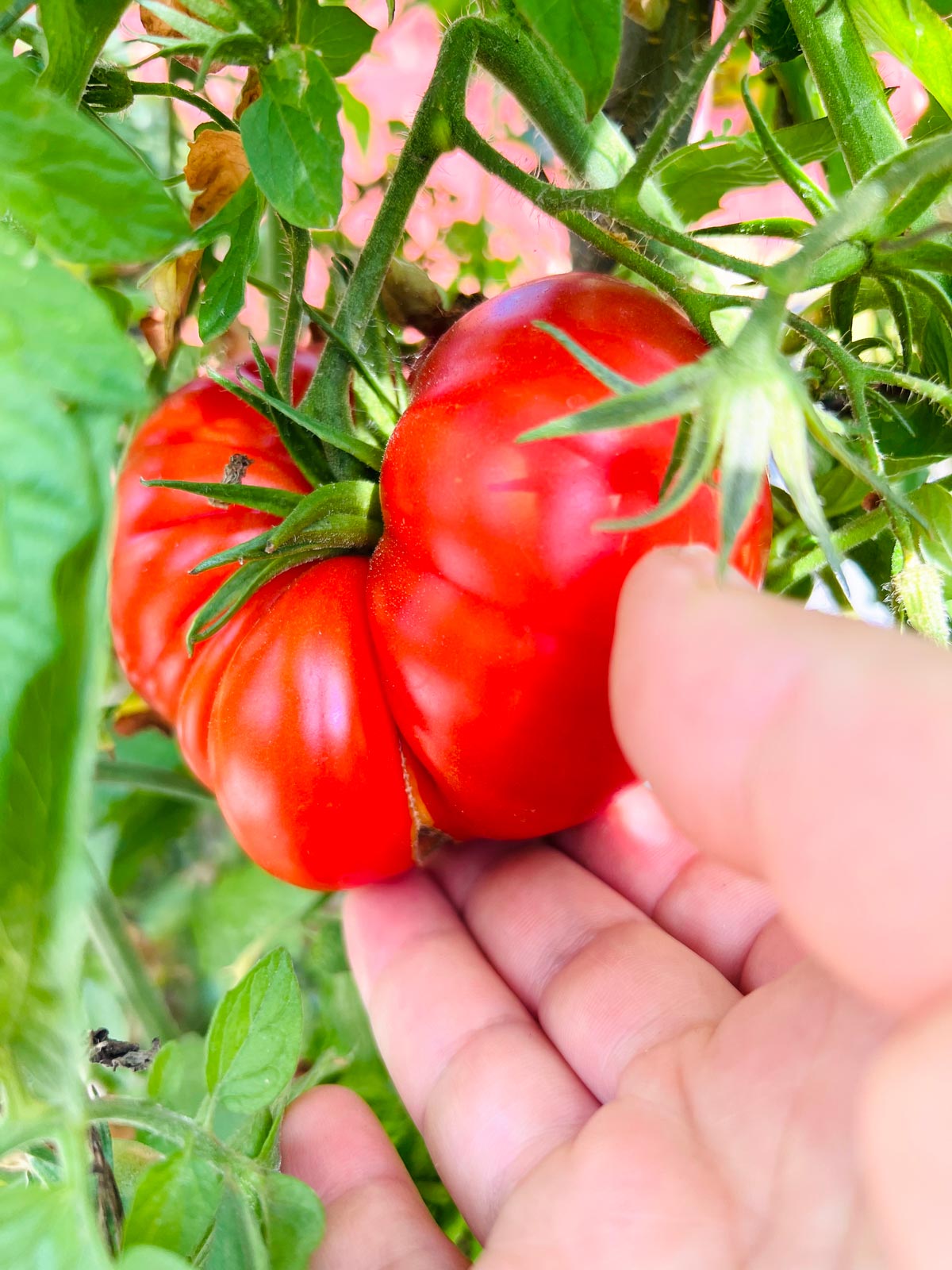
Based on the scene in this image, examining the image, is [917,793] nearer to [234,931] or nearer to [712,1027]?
[712,1027]

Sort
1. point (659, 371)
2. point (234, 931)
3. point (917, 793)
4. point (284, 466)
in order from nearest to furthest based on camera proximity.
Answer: point (917, 793) < point (659, 371) < point (284, 466) < point (234, 931)

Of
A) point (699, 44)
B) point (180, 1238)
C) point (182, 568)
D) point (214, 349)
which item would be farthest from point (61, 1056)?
point (699, 44)

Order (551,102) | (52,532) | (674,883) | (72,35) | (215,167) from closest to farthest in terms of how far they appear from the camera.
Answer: (52,532) < (72,35) < (551,102) < (215,167) < (674,883)

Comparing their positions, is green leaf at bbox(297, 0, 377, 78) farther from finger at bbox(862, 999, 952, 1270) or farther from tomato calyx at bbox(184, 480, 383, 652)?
finger at bbox(862, 999, 952, 1270)

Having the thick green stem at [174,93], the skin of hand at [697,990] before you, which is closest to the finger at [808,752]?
the skin of hand at [697,990]

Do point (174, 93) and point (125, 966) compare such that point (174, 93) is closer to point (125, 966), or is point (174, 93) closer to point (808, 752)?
point (808, 752)

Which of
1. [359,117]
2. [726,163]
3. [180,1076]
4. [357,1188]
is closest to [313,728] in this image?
[180,1076]

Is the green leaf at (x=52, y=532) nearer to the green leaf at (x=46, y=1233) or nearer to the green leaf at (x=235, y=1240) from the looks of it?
A: the green leaf at (x=46, y=1233)
